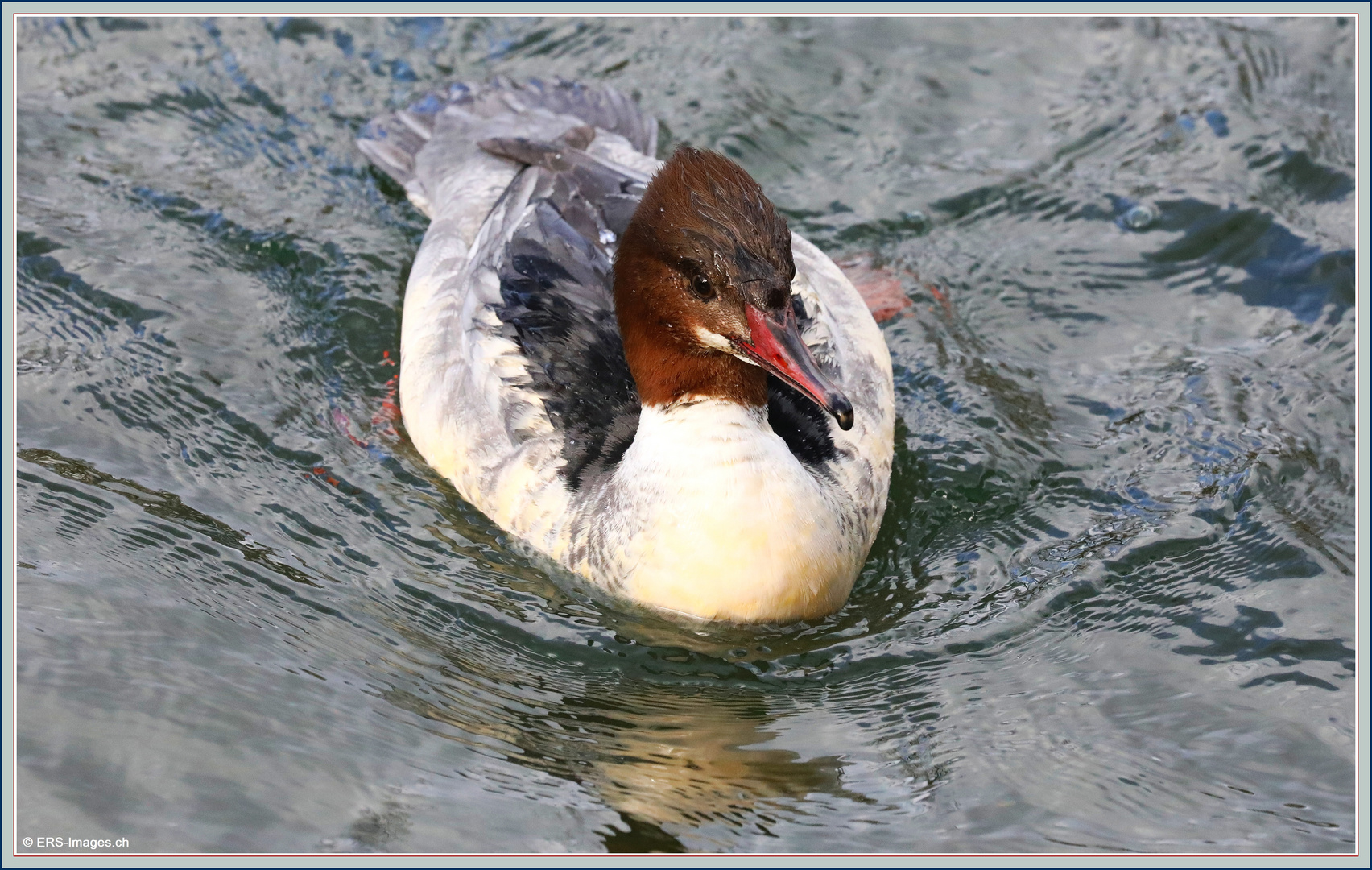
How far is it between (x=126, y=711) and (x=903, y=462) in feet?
10.5

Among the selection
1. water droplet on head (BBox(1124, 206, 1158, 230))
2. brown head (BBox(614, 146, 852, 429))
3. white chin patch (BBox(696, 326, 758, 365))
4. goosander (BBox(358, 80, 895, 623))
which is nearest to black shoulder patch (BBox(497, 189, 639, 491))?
goosander (BBox(358, 80, 895, 623))

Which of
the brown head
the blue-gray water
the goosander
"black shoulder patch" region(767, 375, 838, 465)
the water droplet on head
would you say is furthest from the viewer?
the water droplet on head

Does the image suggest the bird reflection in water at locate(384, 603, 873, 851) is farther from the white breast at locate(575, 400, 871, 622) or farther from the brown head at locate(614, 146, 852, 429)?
the brown head at locate(614, 146, 852, 429)

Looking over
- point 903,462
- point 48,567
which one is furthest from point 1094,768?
point 48,567

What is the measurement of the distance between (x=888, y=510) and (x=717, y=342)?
1.44m

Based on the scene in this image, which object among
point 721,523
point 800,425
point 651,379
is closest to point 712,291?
point 651,379

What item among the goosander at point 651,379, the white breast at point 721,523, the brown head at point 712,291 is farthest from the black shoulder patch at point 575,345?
the brown head at point 712,291

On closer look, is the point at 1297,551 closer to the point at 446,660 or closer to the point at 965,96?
the point at 446,660

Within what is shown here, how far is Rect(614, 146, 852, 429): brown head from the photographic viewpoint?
4.62 m

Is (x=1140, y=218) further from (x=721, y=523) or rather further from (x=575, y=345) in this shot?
(x=721, y=523)

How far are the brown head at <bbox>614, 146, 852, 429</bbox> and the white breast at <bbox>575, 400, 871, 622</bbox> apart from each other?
0.13 m

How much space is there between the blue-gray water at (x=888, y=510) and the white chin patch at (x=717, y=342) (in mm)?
1026

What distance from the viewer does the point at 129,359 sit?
20.2ft

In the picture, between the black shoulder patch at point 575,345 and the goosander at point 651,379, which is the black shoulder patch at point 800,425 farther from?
the black shoulder patch at point 575,345
